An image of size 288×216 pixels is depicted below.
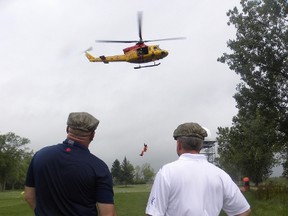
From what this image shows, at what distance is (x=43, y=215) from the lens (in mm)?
3744

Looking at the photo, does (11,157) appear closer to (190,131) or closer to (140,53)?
(140,53)

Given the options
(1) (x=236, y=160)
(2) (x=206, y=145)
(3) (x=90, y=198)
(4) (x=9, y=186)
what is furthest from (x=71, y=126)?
(4) (x=9, y=186)

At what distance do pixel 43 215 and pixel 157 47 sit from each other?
21.9m

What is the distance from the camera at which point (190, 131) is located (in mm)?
3932

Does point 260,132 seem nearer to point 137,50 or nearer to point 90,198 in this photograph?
point 137,50

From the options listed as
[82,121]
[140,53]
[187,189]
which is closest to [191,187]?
[187,189]

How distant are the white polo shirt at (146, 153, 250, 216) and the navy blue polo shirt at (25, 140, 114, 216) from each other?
43cm

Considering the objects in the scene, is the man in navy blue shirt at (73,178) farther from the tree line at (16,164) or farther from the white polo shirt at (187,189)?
the tree line at (16,164)

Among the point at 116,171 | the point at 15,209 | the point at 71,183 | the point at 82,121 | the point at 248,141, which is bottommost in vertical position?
the point at 15,209

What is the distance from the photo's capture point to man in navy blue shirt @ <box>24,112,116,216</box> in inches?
146

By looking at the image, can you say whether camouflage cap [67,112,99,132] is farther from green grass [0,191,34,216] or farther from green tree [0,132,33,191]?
green tree [0,132,33,191]

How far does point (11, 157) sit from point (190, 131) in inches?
4268

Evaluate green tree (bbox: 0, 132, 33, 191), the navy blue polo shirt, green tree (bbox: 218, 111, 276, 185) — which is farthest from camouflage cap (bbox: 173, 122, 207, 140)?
green tree (bbox: 0, 132, 33, 191)

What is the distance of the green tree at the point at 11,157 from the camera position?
105287mm
